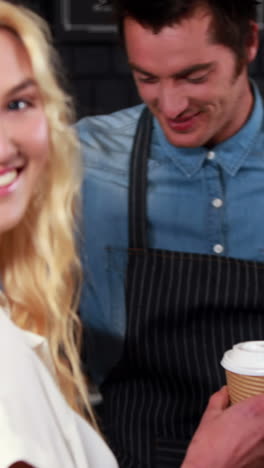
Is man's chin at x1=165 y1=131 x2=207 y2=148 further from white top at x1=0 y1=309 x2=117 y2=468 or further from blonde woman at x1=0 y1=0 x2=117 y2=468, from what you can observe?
white top at x1=0 y1=309 x2=117 y2=468

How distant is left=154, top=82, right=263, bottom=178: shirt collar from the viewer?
4.76 ft

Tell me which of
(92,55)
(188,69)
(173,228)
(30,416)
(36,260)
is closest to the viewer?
(30,416)

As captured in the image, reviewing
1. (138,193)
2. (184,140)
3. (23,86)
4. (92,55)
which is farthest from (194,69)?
(92,55)

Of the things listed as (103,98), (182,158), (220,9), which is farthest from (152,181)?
(103,98)

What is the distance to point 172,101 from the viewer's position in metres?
1.40

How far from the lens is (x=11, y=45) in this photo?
1.03 metres

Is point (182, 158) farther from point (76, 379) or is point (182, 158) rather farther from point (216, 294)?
point (76, 379)

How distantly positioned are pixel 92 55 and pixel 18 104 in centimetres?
118

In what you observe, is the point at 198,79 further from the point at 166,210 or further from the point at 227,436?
the point at 227,436

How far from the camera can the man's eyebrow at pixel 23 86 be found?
100 cm

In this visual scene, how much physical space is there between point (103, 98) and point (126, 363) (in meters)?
1.00

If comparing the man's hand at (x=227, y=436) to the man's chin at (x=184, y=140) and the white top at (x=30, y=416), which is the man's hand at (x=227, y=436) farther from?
the man's chin at (x=184, y=140)

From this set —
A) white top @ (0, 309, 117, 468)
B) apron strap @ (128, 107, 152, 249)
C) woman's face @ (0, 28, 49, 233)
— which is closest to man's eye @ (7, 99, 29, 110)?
woman's face @ (0, 28, 49, 233)

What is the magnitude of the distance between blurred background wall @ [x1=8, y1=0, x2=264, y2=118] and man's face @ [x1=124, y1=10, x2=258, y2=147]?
2.29 feet
